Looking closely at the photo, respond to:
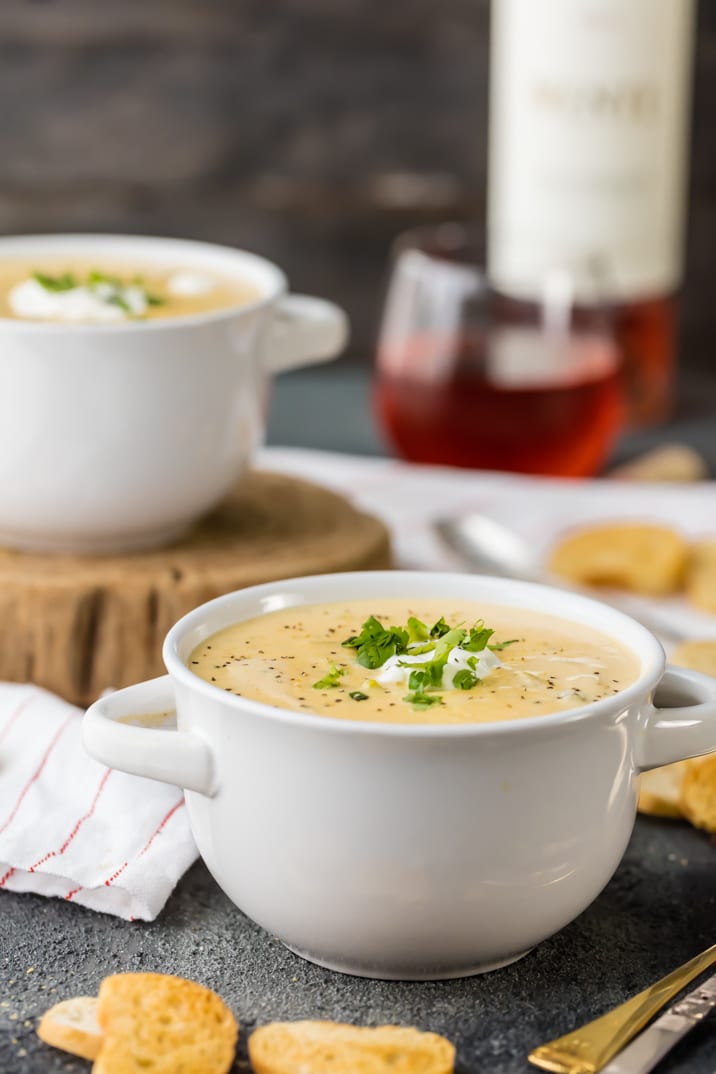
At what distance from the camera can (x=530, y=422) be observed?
1991 mm

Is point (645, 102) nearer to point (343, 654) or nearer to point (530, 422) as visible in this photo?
point (530, 422)

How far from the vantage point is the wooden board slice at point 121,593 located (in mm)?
1401

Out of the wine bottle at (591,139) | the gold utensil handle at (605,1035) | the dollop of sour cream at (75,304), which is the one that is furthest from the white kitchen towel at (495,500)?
the gold utensil handle at (605,1035)

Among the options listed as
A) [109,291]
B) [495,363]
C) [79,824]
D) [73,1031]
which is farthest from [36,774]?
[495,363]

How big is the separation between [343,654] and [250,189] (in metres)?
1.83

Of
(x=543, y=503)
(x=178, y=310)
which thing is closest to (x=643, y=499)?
(x=543, y=503)

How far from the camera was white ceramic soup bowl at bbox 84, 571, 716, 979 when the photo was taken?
2.99 feet

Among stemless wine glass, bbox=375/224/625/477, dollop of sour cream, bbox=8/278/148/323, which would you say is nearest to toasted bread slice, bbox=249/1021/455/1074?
dollop of sour cream, bbox=8/278/148/323

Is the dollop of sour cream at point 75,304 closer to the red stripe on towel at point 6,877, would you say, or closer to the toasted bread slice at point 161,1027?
the red stripe on towel at point 6,877

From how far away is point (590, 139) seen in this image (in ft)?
7.13

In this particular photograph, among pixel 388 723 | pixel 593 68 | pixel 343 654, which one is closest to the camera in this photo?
pixel 388 723

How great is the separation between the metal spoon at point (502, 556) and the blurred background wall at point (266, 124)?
2.86 feet

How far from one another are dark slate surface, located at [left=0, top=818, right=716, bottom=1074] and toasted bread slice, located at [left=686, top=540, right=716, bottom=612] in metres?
0.53

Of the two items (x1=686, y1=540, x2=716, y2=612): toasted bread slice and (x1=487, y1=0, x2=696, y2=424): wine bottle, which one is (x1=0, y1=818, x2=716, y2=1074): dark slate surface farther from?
(x1=487, y1=0, x2=696, y2=424): wine bottle
